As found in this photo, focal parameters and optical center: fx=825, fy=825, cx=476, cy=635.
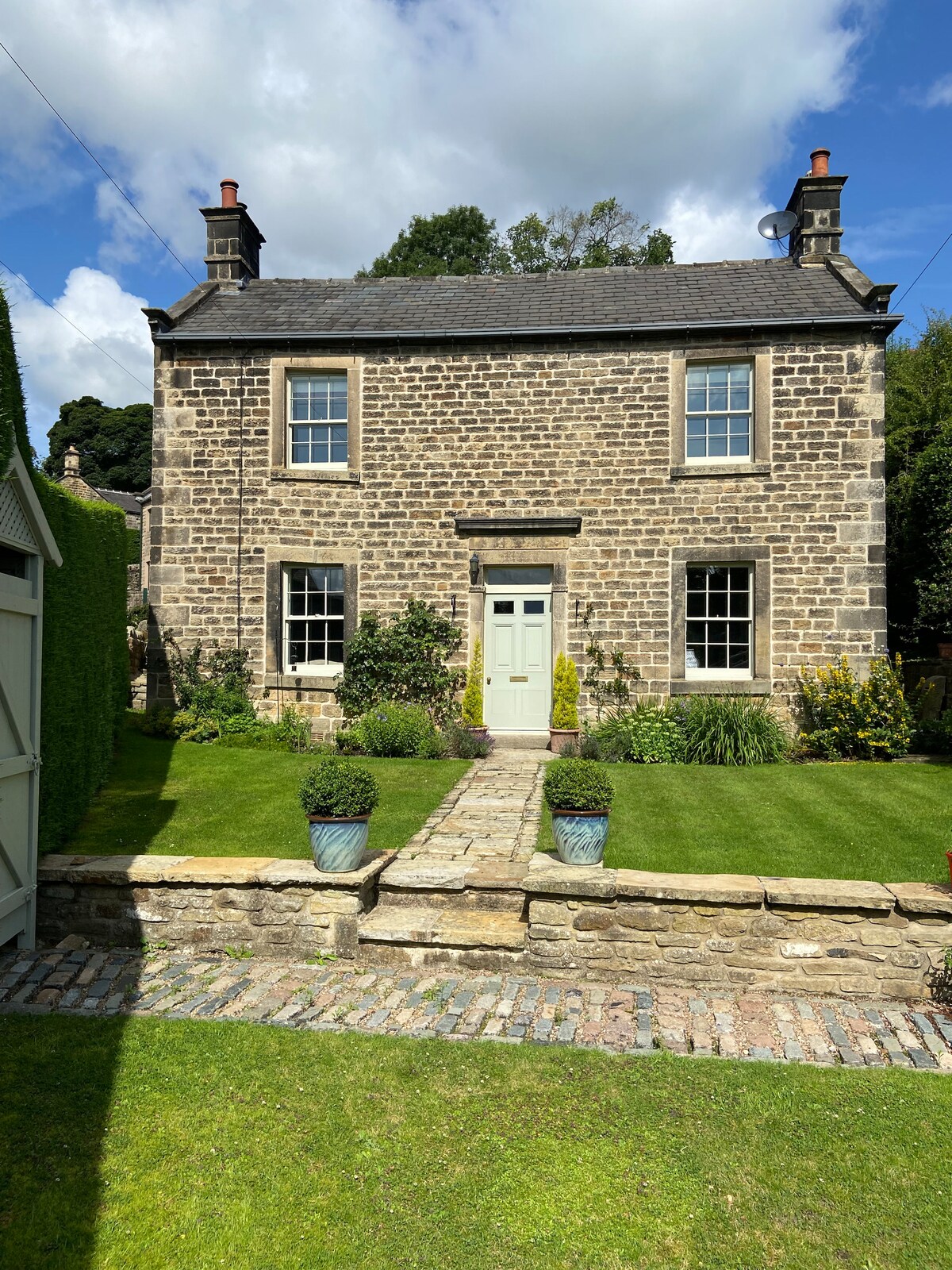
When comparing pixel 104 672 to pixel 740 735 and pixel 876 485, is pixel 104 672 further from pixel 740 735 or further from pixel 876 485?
pixel 876 485

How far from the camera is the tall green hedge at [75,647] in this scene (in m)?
6.70

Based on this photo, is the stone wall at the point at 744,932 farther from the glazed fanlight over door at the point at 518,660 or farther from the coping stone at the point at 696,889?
the glazed fanlight over door at the point at 518,660

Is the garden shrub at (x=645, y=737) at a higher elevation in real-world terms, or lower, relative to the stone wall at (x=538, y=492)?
lower

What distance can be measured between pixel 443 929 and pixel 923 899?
3001 millimetres

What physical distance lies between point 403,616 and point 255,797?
15.3ft

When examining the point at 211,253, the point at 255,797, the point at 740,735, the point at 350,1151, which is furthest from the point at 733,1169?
the point at 211,253

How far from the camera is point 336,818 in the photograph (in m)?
5.62

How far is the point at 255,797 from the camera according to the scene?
8617 mm

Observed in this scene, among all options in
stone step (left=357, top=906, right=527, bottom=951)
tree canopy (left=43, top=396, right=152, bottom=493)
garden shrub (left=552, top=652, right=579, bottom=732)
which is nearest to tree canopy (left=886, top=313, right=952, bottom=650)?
garden shrub (left=552, top=652, right=579, bottom=732)

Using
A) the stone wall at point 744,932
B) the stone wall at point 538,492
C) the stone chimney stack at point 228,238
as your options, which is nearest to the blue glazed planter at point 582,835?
the stone wall at point 744,932

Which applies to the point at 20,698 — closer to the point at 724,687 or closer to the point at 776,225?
the point at 724,687

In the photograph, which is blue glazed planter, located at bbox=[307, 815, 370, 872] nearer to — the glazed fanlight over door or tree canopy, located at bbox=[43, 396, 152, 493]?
the glazed fanlight over door

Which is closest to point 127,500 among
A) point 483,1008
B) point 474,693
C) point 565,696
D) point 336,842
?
point 474,693

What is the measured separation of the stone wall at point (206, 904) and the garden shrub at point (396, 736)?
18.7 ft
